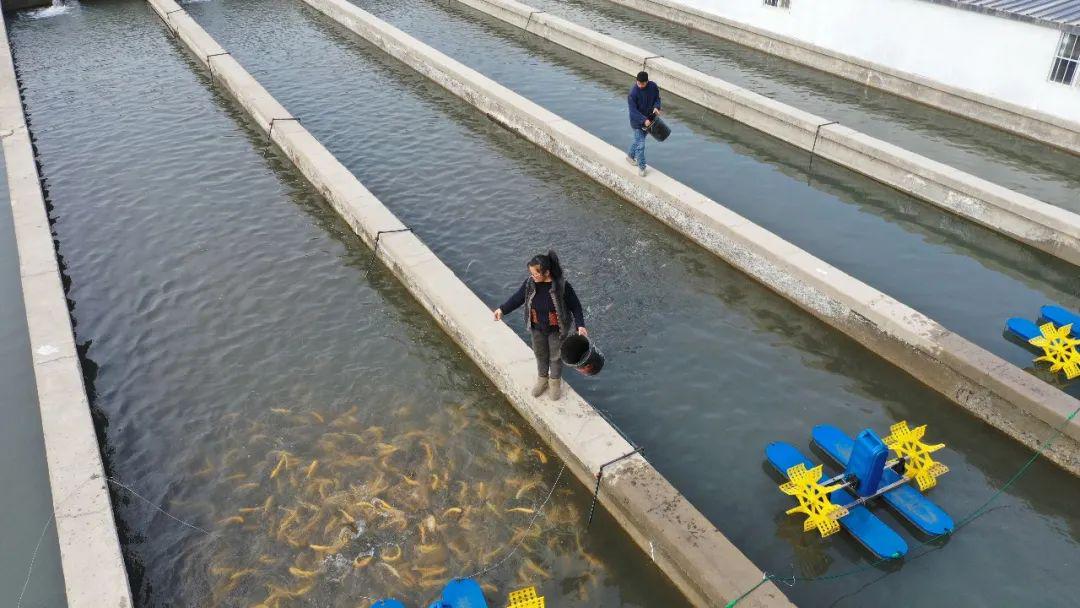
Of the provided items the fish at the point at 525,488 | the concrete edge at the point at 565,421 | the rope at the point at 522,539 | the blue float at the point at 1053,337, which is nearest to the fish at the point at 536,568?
the rope at the point at 522,539

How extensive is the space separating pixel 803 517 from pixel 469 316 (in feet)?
16.5

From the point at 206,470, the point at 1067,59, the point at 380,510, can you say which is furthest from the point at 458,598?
the point at 1067,59

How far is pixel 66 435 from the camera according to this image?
319 inches

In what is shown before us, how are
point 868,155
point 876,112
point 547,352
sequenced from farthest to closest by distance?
point 876,112
point 868,155
point 547,352

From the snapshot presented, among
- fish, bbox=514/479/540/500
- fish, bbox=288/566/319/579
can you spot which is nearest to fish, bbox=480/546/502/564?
fish, bbox=514/479/540/500

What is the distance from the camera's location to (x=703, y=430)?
9.10 m

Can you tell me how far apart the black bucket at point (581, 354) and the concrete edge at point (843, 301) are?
15.1 feet

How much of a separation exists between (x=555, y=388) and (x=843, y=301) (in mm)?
4751

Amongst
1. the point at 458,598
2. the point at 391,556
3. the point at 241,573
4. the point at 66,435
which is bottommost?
the point at 241,573

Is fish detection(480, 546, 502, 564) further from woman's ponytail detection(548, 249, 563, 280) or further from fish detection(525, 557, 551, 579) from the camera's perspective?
woman's ponytail detection(548, 249, 563, 280)

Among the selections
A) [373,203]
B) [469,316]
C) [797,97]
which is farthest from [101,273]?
[797,97]

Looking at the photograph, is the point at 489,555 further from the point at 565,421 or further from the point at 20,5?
the point at 20,5

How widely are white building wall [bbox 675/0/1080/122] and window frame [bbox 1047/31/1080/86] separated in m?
0.10

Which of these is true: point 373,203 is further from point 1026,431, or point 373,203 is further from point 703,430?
point 1026,431
